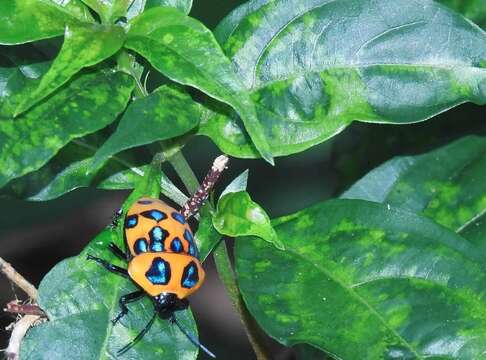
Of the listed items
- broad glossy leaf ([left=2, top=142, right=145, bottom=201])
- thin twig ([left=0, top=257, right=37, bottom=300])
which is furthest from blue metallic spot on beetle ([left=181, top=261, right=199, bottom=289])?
thin twig ([left=0, top=257, right=37, bottom=300])

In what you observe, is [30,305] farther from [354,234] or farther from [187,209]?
[354,234]

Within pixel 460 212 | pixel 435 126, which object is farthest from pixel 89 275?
pixel 435 126

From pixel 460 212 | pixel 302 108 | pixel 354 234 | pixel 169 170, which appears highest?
pixel 302 108

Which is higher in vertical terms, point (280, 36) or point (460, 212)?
point (280, 36)

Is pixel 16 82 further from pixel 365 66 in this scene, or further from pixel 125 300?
pixel 365 66

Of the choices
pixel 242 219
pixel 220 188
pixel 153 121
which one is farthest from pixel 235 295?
pixel 220 188

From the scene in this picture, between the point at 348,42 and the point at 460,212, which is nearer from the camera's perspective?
the point at 348,42

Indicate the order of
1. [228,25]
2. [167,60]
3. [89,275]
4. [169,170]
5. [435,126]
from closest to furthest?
[167,60] → [89,275] → [228,25] → [435,126] → [169,170]
